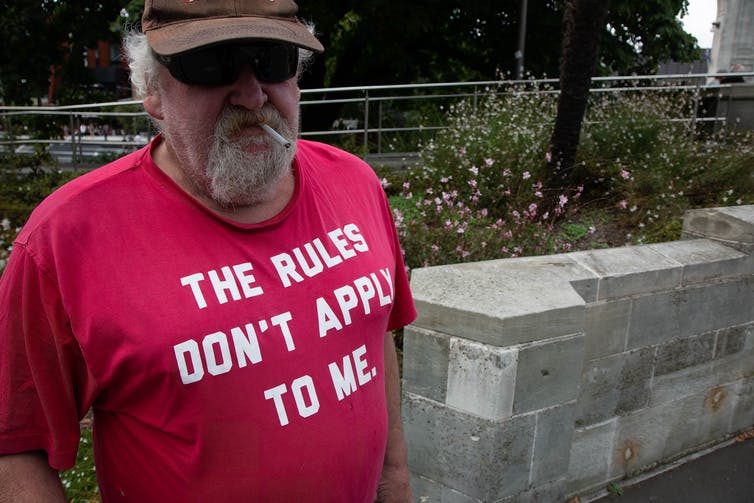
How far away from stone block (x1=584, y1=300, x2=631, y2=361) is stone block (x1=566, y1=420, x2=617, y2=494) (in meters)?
0.41

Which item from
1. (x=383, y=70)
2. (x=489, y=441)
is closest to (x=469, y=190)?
(x=489, y=441)

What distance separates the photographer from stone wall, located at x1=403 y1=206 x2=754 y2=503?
2689mm

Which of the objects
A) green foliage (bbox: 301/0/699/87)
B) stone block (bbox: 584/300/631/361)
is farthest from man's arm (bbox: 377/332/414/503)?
green foliage (bbox: 301/0/699/87)

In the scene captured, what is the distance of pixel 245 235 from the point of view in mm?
1502

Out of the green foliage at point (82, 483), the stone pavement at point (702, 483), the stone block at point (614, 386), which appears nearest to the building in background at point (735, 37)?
the stone pavement at point (702, 483)

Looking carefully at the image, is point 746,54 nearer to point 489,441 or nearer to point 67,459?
point 489,441

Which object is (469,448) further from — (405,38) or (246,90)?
(405,38)

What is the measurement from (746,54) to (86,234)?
13874 mm

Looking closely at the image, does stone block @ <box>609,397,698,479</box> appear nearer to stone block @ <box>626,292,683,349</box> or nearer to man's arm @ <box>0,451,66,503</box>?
stone block @ <box>626,292,683,349</box>

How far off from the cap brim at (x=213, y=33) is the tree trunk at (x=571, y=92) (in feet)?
15.4

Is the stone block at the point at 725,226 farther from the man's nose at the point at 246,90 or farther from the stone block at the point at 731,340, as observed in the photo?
the man's nose at the point at 246,90

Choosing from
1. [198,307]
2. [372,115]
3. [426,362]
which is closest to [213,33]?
[198,307]

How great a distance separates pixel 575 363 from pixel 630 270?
2.21ft

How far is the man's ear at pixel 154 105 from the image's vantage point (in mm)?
1552
